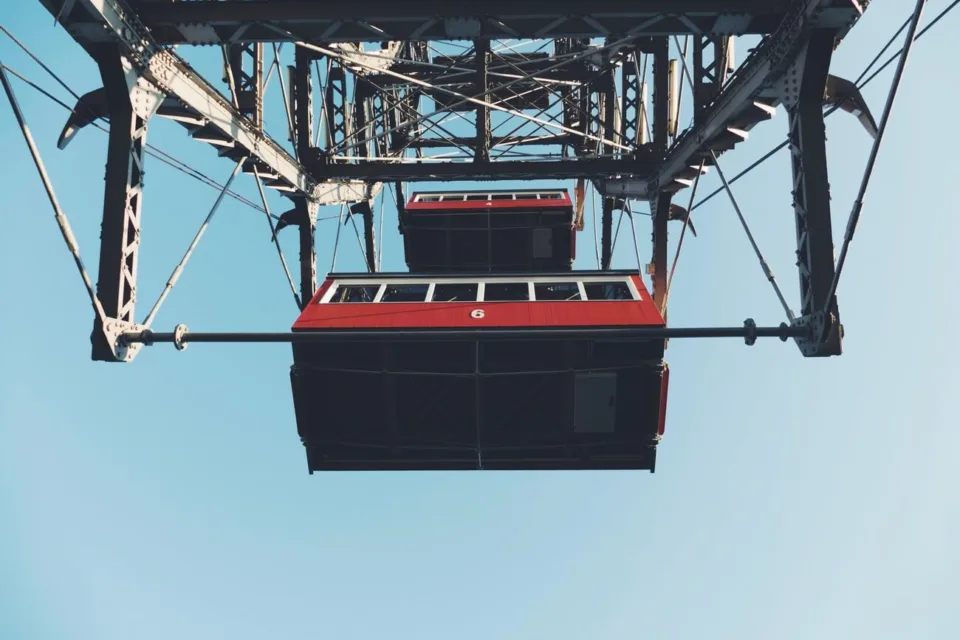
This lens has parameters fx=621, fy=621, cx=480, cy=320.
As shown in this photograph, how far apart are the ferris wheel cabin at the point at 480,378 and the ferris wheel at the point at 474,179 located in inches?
1.8

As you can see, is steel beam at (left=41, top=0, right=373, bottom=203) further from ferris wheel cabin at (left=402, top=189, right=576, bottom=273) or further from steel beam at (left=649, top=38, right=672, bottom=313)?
ferris wheel cabin at (left=402, top=189, right=576, bottom=273)

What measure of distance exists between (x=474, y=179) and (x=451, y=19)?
6709 millimetres

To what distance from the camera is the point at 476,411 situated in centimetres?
1291

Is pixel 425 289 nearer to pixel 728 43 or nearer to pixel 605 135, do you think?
pixel 728 43

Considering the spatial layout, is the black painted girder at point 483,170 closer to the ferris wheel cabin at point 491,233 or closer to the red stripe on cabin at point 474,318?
the red stripe on cabin at point 474,318

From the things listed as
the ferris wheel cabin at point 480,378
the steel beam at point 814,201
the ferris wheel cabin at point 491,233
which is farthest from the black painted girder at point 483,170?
the ferris wheel cabin at point 491,233

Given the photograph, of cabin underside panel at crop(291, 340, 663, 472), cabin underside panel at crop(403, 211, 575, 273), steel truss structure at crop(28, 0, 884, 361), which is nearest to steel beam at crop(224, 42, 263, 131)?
steel truss structure at crop(28, 0, 884, 361)

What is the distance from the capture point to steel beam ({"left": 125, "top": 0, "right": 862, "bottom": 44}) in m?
9.35

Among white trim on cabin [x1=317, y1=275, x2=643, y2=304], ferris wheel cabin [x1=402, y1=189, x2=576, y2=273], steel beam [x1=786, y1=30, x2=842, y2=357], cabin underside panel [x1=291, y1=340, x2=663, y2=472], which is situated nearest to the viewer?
steel beam [x1=786, y1=30, x2=842, y2=357]

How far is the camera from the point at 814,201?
28.7 feet

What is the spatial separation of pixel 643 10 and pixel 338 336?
22.6 ft

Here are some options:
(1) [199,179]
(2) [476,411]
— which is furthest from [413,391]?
(1) [199,179]

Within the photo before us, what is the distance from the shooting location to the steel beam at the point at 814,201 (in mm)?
8555

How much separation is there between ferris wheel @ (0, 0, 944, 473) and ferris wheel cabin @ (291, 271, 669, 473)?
0.05 metres
